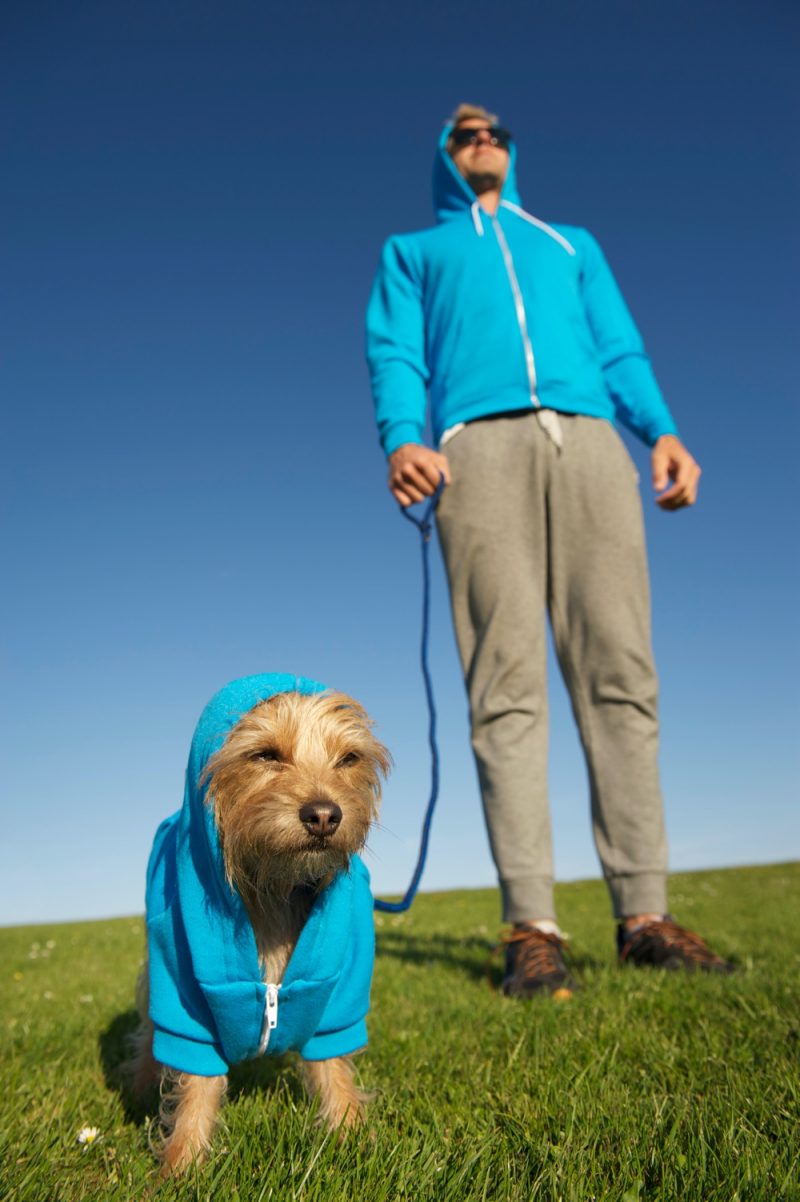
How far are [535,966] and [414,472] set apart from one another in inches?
126

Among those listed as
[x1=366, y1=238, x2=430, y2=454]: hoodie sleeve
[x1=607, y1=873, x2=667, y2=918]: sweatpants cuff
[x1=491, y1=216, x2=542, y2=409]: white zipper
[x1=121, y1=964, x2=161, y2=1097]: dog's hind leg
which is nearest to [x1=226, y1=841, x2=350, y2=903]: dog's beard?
[x1=121, y1=964, x2=161, y2=1097]: dog's hind leg

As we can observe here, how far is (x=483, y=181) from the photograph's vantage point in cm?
728

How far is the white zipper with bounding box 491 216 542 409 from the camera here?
6.21m

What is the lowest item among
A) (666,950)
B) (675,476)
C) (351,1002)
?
(666,950)

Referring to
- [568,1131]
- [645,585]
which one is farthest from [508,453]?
[568,1131]

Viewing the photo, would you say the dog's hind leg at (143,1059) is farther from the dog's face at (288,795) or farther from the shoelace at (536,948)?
the shoelace at (536,948)

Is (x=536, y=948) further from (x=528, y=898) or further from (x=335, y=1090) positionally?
(x=335, y=1090)

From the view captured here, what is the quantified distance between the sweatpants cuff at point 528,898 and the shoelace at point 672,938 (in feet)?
2.16

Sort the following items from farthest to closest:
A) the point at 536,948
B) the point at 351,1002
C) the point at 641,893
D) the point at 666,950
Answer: the point at 641,893 < the point at 666,950 < the point at 536,948 < the point at 351,1002

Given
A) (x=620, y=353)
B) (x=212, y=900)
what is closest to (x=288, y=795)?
(x=212, y=900)

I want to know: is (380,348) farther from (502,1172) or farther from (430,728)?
(502,1172)

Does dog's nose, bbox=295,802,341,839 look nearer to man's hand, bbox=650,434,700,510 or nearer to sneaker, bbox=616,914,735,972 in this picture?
sneaker, bbox=616,914,735,972

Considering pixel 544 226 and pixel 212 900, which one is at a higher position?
pixel 544 226

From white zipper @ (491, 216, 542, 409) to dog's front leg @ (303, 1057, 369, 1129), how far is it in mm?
4349
